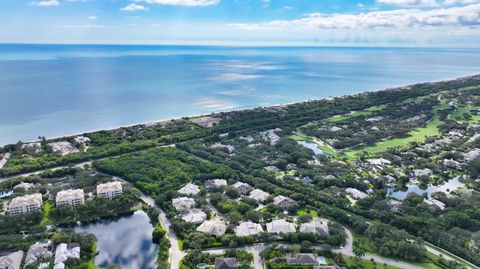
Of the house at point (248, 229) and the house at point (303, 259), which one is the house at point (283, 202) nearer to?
the house at point (248, 229)

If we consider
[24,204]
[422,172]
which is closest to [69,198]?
[24,204]

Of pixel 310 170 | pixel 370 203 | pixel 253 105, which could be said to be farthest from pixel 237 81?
pixel 370 203

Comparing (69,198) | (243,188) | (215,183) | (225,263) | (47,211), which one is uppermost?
(69,198)

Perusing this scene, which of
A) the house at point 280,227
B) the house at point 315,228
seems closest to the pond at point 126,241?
the house at point 280,227

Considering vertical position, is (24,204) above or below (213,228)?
above

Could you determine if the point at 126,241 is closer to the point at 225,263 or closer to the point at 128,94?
the point at 225,263

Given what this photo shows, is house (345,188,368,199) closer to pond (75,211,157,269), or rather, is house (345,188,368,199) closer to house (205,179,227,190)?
house (205,179,227,190)
